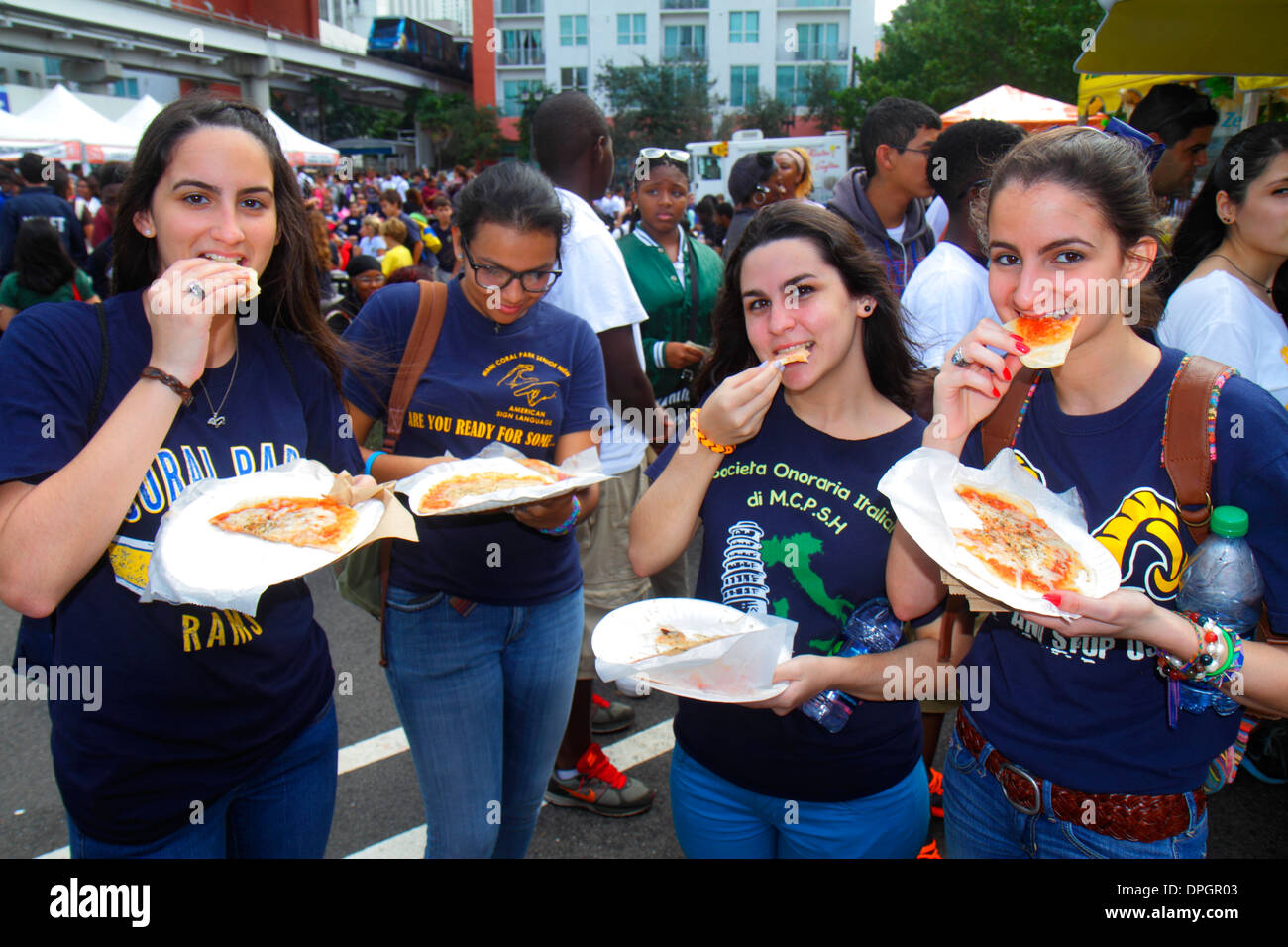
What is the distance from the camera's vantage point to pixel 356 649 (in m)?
4.98

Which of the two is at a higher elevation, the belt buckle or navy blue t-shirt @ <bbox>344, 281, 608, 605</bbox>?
navy blue t-shirt @ <bbox>344, 281, 608, 605</bbox>

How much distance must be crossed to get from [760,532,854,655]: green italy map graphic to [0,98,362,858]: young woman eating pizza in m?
1.18

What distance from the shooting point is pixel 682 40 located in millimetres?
62031

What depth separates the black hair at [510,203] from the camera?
2.48 meters

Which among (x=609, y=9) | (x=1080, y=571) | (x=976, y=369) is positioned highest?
(x=609, y=9)

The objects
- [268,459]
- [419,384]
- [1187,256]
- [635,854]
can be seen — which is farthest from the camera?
[635,854]

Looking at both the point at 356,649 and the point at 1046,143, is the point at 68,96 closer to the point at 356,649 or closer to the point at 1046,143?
the point at 356,649

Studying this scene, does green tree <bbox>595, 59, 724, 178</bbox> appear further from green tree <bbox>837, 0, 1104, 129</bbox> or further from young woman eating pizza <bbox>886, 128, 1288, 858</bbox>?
young woman eating pizza <bbox>886, 128, 1288, 858</bbox>

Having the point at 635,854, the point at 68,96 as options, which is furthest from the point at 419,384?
the point at 68,96

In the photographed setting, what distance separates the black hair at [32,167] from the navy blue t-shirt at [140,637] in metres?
9.53

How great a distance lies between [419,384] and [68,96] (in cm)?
→ 2109

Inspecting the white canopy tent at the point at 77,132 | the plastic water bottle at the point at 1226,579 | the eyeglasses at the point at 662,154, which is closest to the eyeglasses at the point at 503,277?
the plastic water bottle at the point at 1226,579

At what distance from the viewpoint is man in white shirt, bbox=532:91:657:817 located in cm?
338
